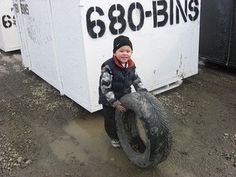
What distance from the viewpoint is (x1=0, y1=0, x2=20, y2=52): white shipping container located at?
7.08 meters

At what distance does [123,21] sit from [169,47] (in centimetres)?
90

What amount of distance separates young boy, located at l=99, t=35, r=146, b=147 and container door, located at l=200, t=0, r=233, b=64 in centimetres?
259

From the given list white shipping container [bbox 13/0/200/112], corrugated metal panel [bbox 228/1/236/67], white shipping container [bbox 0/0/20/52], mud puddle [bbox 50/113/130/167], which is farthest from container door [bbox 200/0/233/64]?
white shipping container [bbox 0/0/20/52]

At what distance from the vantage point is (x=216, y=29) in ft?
16.7

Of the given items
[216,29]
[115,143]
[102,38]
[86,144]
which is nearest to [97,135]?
[86,144]

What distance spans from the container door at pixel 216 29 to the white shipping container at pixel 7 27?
428 centimetres

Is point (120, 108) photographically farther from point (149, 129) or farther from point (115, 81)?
point (149, 129)

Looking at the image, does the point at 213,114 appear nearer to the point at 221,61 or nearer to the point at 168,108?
the point at 168,108

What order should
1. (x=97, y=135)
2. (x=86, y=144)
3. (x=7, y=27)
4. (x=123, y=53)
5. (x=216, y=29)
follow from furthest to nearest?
(x=7, y=27) < (x=216, y=29) < (x=97, y=135) < (x=86, y=144) < (x=123, y=53)

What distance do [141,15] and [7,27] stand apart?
4499mm

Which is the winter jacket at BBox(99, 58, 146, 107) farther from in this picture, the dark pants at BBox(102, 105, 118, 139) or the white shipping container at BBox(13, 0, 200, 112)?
the white shipping container at BBox(13, 0, 200, 112)

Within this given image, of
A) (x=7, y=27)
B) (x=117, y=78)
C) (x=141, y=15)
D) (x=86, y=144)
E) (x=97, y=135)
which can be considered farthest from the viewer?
(x=7, y=27)

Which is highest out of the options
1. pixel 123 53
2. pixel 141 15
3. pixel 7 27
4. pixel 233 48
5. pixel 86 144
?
pixel 141 15

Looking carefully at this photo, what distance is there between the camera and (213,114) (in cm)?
371
